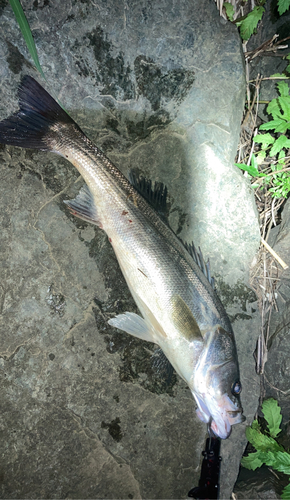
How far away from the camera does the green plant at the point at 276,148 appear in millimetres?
3580

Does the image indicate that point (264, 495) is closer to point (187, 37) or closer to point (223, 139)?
point (223, 139)

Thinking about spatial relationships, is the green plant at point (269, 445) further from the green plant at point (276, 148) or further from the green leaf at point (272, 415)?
the green plant at point (276, 148)

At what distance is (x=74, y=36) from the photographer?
3236 millimetres

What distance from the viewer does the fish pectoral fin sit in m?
3.15

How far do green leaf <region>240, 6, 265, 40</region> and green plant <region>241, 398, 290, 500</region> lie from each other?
12.4 ft

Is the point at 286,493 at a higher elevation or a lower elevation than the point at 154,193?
lower

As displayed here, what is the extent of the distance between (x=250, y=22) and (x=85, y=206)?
103 inches

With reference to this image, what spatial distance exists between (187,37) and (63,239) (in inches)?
89.1

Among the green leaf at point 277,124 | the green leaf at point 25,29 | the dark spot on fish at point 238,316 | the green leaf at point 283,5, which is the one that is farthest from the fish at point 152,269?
the green leaf at point 283,5

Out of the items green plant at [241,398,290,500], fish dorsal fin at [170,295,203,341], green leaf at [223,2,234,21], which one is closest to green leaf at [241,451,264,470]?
green plant at [241,398,290,500]

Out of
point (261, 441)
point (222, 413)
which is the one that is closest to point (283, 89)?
point (222, 413)

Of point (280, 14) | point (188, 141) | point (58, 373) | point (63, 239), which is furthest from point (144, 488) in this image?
point (280, 14)

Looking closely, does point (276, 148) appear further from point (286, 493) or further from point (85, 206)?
point (286, 493)

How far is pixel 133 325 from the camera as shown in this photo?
319 cm
